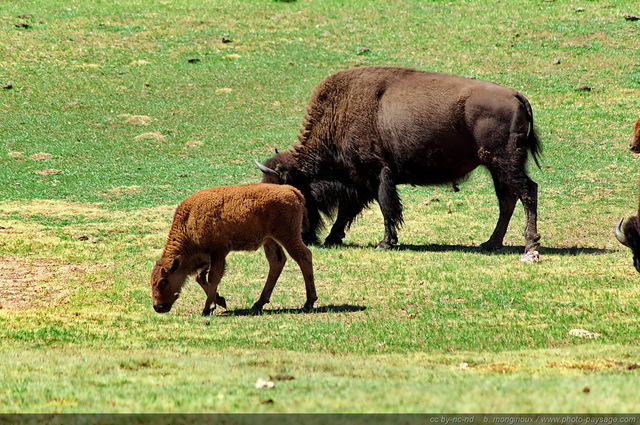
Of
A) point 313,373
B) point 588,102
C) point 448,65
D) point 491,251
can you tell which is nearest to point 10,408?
point 313,373

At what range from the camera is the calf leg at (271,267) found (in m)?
11.7

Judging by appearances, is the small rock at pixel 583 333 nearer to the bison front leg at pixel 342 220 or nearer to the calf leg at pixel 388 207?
the calf leg at pixel 388 207

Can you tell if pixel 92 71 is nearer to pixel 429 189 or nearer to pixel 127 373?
pixel 429 189

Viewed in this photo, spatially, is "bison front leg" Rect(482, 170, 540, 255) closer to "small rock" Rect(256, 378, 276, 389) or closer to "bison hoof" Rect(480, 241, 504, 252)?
"bison hoof" Rect(480, 241, 504, 252)

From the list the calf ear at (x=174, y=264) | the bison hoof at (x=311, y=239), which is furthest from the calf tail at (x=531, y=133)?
the calf ear at (x=174, y=264)

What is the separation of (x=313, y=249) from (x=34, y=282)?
4.78 metres

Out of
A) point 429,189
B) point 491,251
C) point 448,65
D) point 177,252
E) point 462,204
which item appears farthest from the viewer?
point 448,65

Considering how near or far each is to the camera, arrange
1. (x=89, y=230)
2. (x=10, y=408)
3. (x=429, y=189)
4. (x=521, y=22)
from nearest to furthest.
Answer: (x=10, y=408) → (x=89, y=230) → (x=429, y=189) → (x=521, y=22)

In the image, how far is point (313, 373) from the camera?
8.10 meters

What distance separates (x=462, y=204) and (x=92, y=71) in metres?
16.1

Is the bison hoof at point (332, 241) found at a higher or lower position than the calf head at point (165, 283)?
lower

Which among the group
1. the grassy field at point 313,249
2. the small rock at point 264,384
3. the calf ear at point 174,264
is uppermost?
the small rock at point 264,384

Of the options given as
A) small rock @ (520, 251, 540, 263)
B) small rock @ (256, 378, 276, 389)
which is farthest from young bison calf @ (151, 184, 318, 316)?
small rock @ (520, 251, 540, 263)

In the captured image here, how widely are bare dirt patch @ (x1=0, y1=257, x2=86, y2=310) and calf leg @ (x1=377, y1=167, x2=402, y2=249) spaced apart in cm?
514
